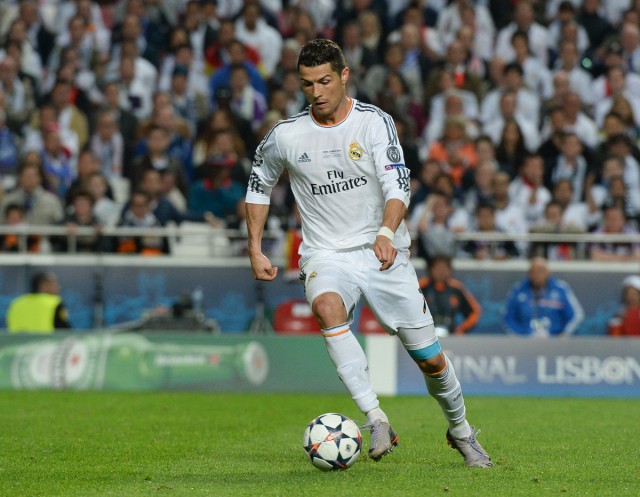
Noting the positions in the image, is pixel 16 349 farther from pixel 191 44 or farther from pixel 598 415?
pixel 598 415

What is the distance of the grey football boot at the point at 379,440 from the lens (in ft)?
24.7

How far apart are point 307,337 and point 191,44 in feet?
20.1

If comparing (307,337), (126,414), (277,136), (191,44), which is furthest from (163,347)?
(277,136)

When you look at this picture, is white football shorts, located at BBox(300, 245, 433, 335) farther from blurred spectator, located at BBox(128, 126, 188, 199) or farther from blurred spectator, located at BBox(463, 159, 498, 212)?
blurred spectator, located at BBox(128, 126, 188, 199)

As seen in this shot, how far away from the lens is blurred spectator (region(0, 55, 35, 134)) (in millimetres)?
18953

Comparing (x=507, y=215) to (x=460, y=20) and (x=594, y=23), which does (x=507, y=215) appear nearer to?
(x=460, y=20)

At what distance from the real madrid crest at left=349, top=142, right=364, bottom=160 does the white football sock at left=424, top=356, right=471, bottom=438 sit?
1.36 meters

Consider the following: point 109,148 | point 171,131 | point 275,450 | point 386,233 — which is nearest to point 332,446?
point 386,233

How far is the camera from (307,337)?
639 inches

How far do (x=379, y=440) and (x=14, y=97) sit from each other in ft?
42.5

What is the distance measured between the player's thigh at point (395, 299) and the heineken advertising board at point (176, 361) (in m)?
8.34

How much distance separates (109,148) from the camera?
18.7 m

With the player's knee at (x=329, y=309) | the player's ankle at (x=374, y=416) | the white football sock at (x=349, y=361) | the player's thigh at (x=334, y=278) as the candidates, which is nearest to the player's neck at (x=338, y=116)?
the player's thigh at (x=334, y=278)

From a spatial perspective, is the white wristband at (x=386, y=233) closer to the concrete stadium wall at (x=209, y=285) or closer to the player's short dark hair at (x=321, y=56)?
the player's short dark hair at (x=321, y=56)
